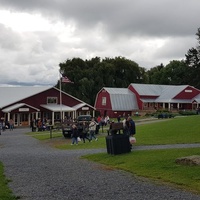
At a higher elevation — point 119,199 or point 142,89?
point 142,89

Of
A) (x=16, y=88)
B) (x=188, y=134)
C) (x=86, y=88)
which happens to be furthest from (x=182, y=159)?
(x=86, y=88)

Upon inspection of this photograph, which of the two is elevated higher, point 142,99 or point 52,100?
point 142,99

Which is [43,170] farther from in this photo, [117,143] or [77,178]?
[117,143]

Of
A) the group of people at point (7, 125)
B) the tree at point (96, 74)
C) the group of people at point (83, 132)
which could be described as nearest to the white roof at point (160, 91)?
the tree at point (96, 74)

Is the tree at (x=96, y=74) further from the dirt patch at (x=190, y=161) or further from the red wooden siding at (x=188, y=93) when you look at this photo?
the dirt patch at (x=190, y=161)

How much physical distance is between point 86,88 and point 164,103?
16.9 meters

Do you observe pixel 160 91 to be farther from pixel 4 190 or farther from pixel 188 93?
pixel 4 190

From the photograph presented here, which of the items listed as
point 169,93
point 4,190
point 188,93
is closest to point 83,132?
point 4,190

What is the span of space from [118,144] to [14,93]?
5246cm

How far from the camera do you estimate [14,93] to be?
226 feet

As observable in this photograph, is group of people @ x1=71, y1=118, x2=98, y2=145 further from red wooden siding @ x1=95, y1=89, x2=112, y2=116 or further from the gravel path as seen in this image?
red wooden siding @ x1=95, y1=89, x2=112, y2=116

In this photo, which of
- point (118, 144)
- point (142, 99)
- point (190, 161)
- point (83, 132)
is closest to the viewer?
point (190, 161)

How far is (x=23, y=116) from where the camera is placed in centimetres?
5988

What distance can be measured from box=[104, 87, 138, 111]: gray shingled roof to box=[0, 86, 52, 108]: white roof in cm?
1541
